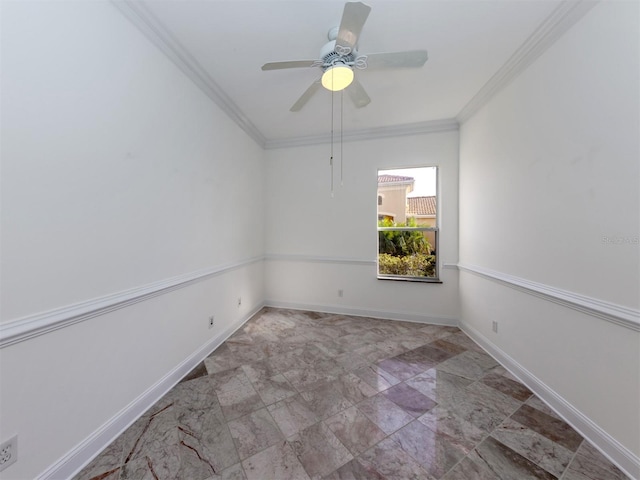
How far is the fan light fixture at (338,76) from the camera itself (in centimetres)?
166

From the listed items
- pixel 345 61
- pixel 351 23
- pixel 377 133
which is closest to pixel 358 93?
pixel 345 61

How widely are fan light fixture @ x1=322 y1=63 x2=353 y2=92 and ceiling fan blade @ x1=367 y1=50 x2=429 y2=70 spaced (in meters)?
0.17

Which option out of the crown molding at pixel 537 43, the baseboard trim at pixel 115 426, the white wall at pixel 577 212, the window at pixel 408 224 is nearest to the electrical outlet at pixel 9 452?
the baseboard trim at pixel 115 426

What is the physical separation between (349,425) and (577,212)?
2088 mm

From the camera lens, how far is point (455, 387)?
1.94 metres

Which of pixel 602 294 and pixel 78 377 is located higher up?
pixel 602 294

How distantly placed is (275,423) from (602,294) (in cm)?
221

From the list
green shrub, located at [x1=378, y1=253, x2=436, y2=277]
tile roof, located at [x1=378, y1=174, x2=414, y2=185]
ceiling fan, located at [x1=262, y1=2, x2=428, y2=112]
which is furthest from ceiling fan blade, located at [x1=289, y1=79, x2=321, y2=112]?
green shrub, located at [x1=378, y1=253, x2=436, y2=277]

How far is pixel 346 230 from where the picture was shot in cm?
357

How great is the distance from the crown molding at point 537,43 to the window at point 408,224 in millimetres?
1129

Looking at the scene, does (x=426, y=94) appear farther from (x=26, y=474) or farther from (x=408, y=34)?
(x=26, y=474)

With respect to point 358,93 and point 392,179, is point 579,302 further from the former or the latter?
point 392,179

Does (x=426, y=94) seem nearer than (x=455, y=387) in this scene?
No

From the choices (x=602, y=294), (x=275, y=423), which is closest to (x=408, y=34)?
(x=602, y=294)
